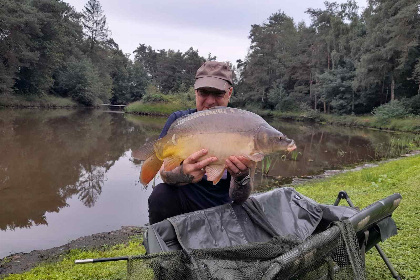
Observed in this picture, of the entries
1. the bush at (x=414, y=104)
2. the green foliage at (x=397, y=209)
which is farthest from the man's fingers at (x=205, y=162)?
the bush at (x=414, y=104)

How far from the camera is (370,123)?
2583 cm

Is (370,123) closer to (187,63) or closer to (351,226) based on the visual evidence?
(351,226)

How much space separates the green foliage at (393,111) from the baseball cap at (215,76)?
2464 centimetres

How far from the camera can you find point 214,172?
198 centimetres

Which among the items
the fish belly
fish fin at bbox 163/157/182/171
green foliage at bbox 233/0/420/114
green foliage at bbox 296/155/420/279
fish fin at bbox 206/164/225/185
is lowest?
green foliage at bbox 296/155/420/279

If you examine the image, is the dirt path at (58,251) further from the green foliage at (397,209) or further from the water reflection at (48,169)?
the green foliage at (397,209)

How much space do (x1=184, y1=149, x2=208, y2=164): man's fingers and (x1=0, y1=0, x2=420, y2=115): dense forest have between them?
23.8 metres

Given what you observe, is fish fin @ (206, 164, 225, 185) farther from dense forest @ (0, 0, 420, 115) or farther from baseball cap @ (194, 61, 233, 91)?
dense forest @ (0, 0, 420, 115)

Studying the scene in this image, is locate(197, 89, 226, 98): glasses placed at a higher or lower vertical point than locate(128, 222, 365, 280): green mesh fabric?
higher

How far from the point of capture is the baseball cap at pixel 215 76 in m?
2.51

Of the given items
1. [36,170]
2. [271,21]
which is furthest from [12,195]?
[271,21]

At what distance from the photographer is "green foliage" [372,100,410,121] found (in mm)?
23484

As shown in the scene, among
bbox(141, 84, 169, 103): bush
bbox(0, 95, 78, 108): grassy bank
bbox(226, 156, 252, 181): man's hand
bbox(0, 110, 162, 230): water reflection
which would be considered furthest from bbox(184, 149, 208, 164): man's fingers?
bbox(0, 95, 78, 108): grassy bank

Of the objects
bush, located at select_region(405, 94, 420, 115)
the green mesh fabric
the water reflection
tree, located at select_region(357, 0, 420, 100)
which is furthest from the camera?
bush, located at select_region(405, 94, 420, 115)
